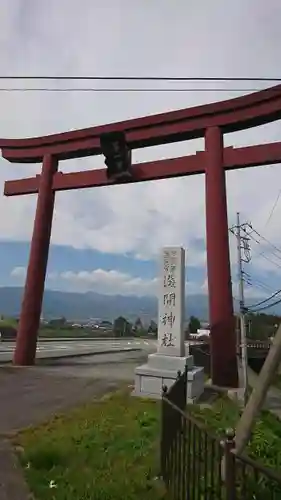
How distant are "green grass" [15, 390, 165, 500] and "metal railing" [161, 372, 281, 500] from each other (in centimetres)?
29

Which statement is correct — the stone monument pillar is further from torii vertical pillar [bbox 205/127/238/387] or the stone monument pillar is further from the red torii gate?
the red torii gate

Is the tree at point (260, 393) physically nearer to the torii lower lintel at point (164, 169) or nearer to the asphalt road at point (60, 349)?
the torii lower lintel at point (164, 169)

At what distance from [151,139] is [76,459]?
376 inches

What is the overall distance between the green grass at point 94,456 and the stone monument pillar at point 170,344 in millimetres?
1563

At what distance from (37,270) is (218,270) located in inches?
229

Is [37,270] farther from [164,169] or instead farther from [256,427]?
[256,427]

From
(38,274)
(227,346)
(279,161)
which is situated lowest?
(227,346)

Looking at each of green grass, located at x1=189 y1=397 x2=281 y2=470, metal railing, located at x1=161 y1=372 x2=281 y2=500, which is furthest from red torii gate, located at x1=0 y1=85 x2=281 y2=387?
metal railing, located at x1=161 y1=372 x2=281 y2=500

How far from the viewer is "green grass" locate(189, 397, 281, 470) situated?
4398 mm

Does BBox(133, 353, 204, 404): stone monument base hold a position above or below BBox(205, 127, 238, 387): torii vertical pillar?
below

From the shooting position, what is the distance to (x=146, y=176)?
1193 centimetres

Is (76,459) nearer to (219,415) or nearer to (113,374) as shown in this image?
(219,415)

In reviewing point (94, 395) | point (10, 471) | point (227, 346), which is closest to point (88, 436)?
point (10, 471)

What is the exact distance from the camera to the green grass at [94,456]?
3443mm
